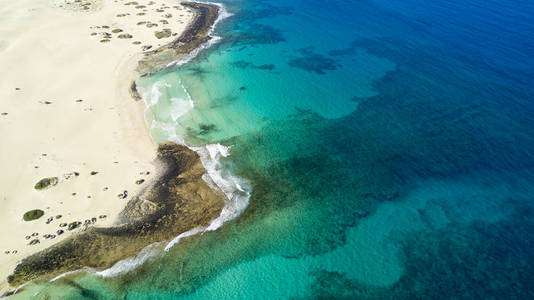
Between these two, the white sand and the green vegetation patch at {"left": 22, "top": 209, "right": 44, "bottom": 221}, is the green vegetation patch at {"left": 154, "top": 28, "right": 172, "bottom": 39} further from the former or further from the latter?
the green vegetation patch at {"left": 22, "top": 209, "right": 44, "bottom": 221}

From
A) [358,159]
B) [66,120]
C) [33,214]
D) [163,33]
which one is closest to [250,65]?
[163,33]

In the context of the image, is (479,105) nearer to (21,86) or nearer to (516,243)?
(516,243)

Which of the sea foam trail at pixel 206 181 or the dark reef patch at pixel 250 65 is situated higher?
the dark reef patch at pixel 250 65

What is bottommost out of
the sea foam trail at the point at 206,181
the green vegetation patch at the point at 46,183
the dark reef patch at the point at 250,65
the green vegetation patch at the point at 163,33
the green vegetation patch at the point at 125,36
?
the green vegetation patch at the point at 46,183

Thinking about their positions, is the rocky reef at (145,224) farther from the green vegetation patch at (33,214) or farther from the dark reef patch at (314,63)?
the dark reef patch at (314,63)

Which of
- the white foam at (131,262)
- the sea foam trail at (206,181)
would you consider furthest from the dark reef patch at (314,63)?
the white foam at (131,262)

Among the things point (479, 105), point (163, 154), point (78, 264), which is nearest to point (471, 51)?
point (479, 105)

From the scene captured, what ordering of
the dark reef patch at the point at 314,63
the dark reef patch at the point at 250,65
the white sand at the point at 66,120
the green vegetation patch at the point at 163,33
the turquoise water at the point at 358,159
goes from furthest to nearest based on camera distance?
the green vegetation patch at the point at 163,33
the dark reef patch at the point at 314,63
the dark reef patch at the point at 250,65
the white sand at the point at 66,120
the turquoise water at the point at 358,159
